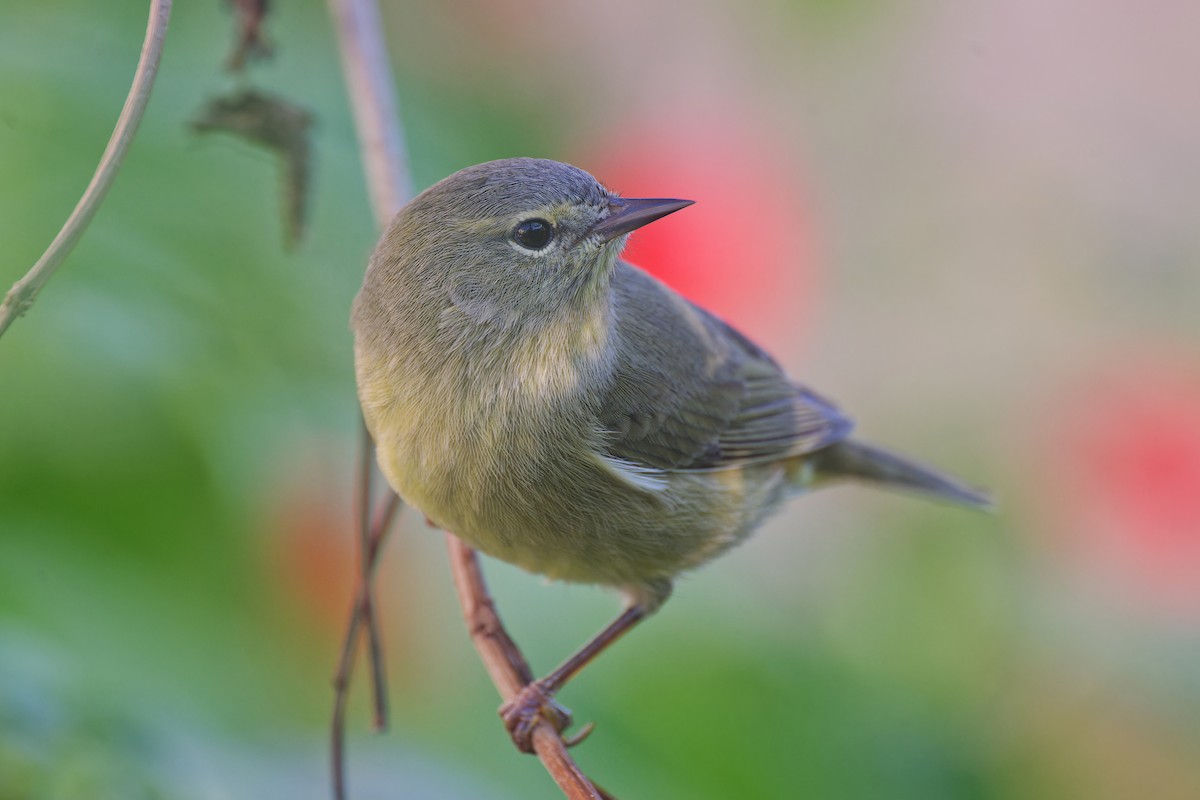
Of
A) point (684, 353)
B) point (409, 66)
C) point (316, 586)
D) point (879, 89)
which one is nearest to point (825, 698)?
point (684, 353)

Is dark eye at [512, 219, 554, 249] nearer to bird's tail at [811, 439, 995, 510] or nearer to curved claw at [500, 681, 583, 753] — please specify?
curved claw at [500, 681, 583, 753]

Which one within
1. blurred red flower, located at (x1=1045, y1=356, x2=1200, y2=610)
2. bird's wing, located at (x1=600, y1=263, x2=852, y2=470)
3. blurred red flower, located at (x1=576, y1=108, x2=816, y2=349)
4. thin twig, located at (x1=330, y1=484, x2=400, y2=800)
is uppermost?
blurred red flower, located at (x1=576, y1=108, x2=816, y2=349)

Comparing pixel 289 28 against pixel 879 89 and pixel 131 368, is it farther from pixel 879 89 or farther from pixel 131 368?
pixel 879 89

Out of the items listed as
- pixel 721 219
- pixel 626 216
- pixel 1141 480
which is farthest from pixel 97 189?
pixel 1141 480

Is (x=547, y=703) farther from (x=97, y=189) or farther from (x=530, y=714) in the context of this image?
(x=97, y=189)

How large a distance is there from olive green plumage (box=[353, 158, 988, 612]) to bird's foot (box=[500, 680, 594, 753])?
26 cm

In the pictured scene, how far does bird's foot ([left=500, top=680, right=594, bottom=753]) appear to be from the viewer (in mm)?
2357

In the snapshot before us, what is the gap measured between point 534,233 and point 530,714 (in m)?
0.96

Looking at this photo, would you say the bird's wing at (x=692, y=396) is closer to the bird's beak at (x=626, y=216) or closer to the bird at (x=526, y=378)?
the bird at (x=526, y=378)

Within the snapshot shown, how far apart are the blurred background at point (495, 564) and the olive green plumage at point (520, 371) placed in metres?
0.46

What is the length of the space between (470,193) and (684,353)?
0.75 m

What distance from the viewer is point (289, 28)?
3.32m

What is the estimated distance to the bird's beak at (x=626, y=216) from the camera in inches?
84.4

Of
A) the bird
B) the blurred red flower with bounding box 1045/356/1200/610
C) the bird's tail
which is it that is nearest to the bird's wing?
the bird
